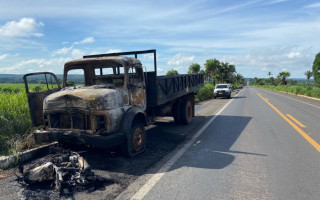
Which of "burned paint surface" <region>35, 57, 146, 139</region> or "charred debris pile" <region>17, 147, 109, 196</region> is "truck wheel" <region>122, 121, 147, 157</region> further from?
"charred debris pile" <region>17, 147, 109, 196</region>

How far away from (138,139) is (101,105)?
1419mm

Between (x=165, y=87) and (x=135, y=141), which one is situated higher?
(x=165, y=87)

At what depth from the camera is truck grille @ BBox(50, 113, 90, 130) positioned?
516cm

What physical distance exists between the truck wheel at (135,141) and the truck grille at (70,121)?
96 centimetres

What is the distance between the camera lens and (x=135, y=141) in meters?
5.78

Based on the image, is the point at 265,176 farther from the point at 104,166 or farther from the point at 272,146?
the point at 104,166

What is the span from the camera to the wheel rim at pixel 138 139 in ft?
18.9

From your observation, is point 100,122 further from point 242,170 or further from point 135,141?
point 242,170

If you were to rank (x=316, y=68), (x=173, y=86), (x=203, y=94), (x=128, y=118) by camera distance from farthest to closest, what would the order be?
1. (x=316, y=68)
2. (x=203, y=94)
3. (x=173, y=86)
4. (x=128, y=118)

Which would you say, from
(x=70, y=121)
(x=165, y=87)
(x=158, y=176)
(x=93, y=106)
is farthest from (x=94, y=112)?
(x=165, y=87)

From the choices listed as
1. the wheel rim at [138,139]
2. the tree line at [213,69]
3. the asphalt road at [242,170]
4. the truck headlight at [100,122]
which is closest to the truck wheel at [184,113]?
the asphalt road at [242,170]

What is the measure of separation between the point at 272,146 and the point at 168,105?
3.94 metres

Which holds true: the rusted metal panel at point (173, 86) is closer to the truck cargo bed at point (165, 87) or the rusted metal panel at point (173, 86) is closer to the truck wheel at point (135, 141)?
the truck cargo bed at point (165, 87)

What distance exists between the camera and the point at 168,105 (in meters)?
9.21
